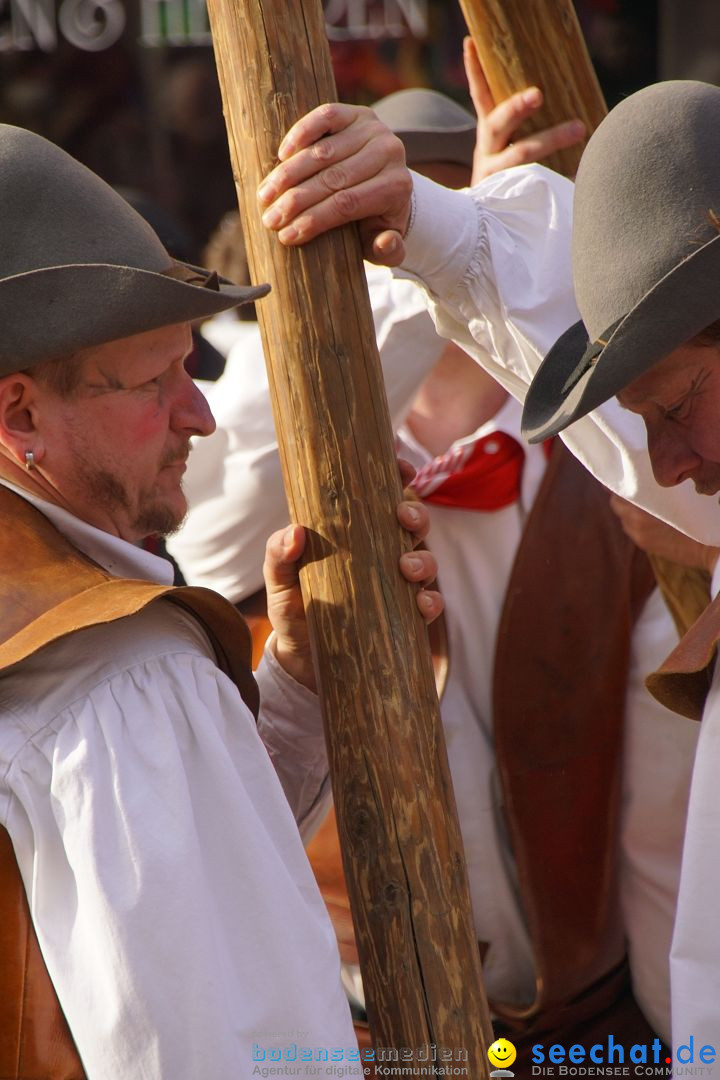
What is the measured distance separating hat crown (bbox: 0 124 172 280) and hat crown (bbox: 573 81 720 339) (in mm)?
669

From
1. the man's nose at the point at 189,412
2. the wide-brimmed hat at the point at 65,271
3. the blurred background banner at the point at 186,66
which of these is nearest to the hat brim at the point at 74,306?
the wide-brimmed hat at the point at 65,271

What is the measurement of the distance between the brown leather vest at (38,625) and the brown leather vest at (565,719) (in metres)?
1.24

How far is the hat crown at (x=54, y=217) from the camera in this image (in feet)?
5.98

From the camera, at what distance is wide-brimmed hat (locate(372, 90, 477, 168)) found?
3.47m

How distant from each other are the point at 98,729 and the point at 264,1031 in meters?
0.46

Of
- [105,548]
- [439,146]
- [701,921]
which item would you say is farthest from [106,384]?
[439,146]

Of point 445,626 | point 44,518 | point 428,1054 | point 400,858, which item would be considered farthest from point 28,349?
point 445,626

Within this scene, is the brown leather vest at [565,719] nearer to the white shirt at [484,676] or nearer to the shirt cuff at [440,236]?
the white shirt at [484,676]

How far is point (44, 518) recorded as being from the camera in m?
1.88

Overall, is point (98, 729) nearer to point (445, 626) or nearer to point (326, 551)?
point (326, 551)

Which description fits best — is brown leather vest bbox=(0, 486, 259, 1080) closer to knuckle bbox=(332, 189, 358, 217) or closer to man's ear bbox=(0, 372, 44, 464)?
man's ear bbox=(0, 372, 44, 464)

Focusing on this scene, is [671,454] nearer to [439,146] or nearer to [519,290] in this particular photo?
[519,290]

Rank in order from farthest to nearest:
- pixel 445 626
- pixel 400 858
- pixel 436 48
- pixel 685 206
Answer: pixel 436 48 → pixel 445 626 → pixel 400 858 → pixel 685 206

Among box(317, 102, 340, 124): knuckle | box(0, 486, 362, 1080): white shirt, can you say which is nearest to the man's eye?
box(317, 102, 340, 124): knuckle
